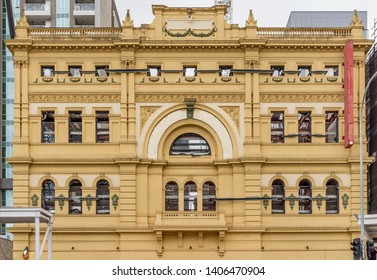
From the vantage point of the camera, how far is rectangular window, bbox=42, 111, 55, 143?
48.4 metres

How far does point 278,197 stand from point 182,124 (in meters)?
7.67

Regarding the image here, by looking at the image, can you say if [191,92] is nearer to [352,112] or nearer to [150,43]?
[150,43]

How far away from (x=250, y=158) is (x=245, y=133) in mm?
1797

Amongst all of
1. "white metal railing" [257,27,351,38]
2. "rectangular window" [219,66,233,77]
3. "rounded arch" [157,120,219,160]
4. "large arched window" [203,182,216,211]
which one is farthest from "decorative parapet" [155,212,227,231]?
"white metal railing" [257,27,351,38]

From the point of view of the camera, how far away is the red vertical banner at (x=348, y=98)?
154 feet

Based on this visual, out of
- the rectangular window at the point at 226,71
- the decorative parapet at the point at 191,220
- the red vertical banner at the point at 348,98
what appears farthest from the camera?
the rectangular window at the point at 226,71

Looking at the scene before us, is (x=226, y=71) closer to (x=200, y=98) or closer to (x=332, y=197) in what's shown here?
(x=200, y=98)

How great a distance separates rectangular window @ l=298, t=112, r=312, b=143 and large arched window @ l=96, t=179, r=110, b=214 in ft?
41.7

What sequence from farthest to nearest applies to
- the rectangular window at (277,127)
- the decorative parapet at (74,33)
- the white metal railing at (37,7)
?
the white metal railing at (37,7) → the decorative parapet at (74,33) → the rectangular window at (277,127)

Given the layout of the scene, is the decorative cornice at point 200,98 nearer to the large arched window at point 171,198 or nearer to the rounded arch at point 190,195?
the rounded arch at point 190,195

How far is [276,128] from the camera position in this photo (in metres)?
48.5

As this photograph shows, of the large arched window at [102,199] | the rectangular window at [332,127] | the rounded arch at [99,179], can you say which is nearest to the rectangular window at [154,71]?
the rounded arch at [99,179]

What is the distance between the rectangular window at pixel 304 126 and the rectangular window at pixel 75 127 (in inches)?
555
